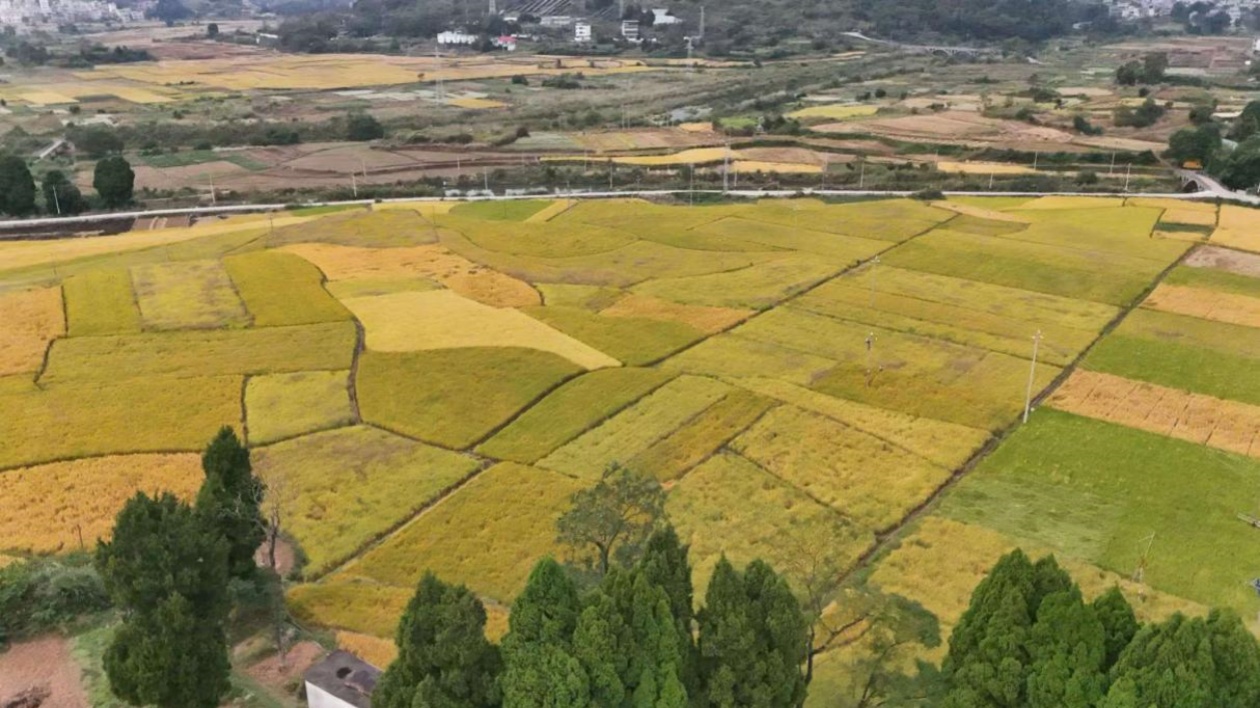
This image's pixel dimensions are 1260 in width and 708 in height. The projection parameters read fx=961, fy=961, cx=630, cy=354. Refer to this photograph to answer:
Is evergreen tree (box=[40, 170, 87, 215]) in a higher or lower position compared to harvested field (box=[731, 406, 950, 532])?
higher

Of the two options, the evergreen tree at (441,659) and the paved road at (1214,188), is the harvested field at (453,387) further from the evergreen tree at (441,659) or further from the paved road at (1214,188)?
the paved road at (1214,188)

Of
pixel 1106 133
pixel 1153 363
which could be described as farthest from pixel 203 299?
pixel 1106 133

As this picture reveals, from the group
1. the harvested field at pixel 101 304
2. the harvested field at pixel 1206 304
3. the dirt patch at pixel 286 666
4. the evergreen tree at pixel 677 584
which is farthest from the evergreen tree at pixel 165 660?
the harvested field at pixel 1206 304

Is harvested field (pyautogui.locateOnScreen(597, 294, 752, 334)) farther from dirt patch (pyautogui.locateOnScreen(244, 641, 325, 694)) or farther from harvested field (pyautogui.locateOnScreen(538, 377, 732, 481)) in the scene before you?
dirt patch (pyautogui.locateOnScreen(244, 641, 325, 694))

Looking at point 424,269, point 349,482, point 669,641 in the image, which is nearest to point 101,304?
point 424,269

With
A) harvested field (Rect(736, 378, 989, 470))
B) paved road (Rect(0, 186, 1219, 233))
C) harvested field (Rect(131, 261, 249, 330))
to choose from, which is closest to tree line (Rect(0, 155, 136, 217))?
paved road (Rect(0, 186, 1219, 233))

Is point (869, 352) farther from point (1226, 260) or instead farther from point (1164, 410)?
point (1226, 260)
